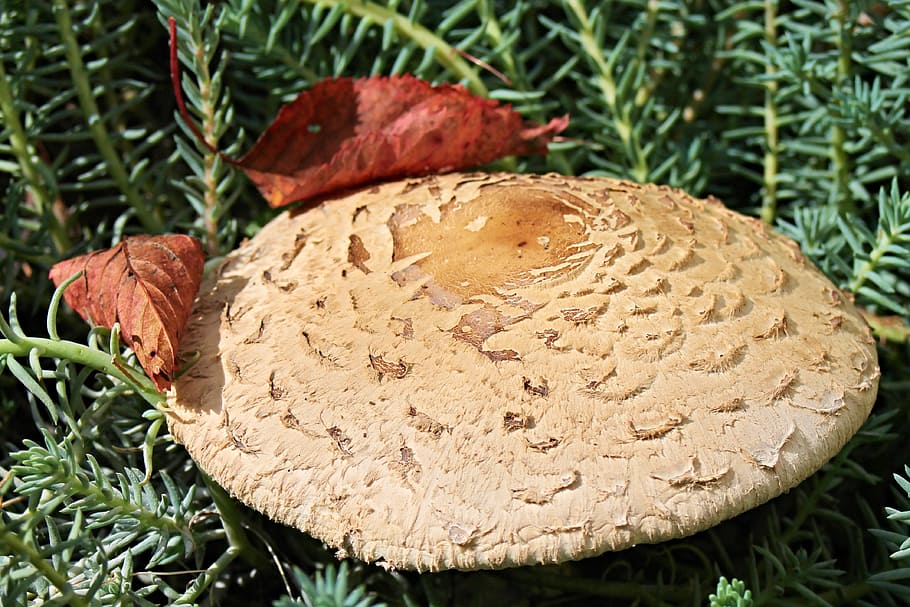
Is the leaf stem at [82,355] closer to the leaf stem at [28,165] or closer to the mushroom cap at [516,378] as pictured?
the mushroom cap at [516,378]

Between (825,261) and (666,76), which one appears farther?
(666,76)

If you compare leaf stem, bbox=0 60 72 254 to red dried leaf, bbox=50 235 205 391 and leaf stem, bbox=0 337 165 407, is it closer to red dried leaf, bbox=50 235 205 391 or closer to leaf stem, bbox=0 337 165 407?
red dried leaf, bbox=50 235 205 391

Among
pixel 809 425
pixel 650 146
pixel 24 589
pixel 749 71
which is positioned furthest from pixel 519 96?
pixel 24 589

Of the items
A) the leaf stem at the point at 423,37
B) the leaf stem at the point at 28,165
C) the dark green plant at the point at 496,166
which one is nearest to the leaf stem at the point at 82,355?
the dark green plant at the point at 496,166

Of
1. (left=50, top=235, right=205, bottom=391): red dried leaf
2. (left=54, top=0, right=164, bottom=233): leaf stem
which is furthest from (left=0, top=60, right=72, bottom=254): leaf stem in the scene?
(left=50, top=235, right=205, bottom=391): red dried leaf

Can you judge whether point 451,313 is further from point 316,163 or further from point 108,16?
point 108,16
